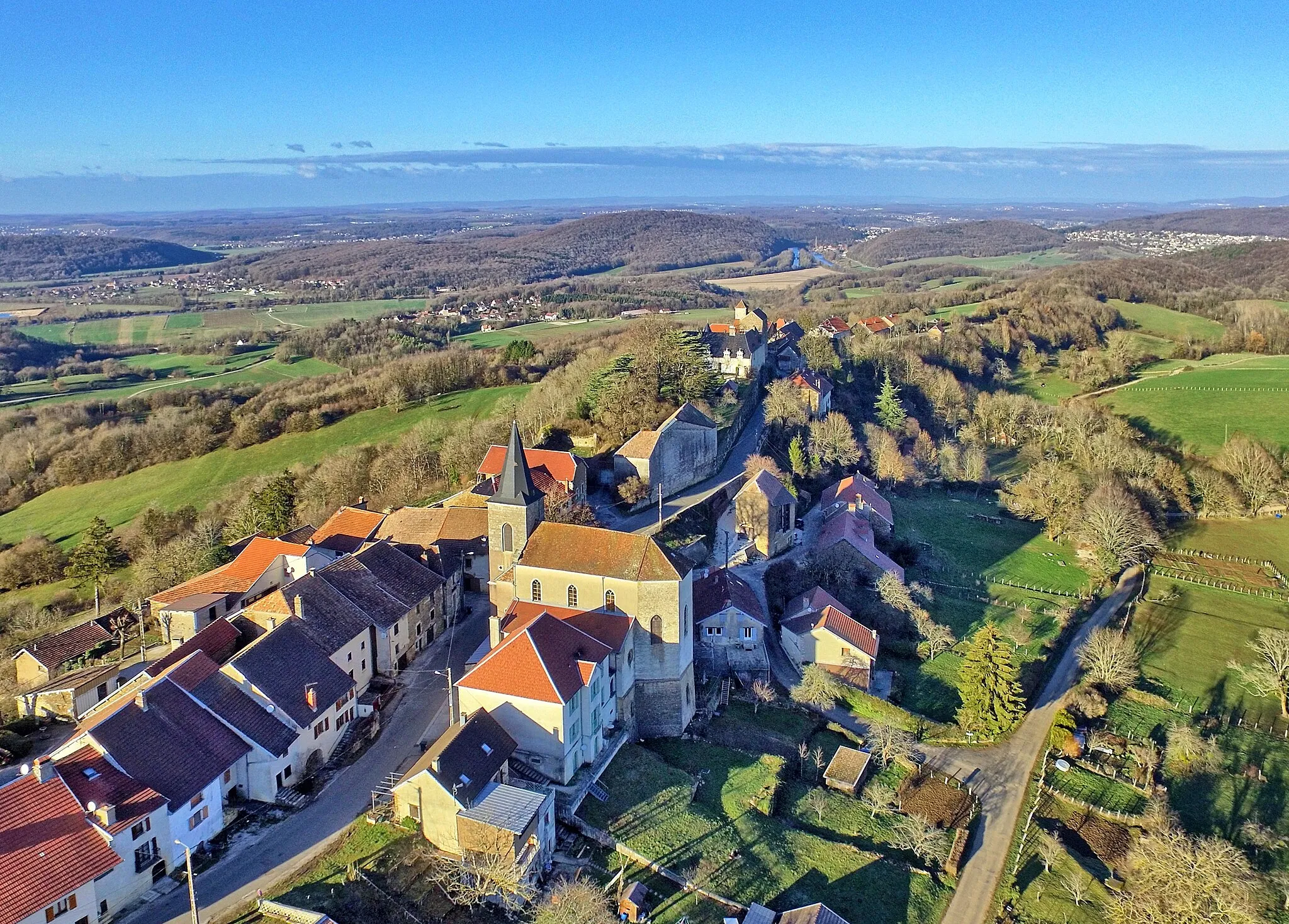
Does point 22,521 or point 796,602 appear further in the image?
point 22,521

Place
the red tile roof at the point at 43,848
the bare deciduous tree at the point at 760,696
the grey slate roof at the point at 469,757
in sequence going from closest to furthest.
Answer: the red tile roof at the point at 43,848 < the grey slate roof at the point at 469,757 < the bare deciduous tree at the point at 760,696

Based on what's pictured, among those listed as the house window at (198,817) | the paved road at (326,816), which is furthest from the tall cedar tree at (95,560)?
the house window at (198,817)

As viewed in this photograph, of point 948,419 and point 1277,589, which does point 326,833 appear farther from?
point 948,419

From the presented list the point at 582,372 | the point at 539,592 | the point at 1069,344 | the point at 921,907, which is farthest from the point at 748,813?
the point at 1069,344

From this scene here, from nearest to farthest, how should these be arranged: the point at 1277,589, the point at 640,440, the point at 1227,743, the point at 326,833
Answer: the point at 326,833 → the point at 1227,743 → the point at 640,440 → the point at 1277,589

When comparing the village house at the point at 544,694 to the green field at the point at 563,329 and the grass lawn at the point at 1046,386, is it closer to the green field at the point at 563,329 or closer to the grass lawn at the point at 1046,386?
the green field at the point at 563,329

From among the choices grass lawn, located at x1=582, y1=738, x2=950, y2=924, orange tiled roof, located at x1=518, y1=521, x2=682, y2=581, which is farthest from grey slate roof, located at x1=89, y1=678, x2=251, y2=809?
orange tiled roof, located at x1=518, y1=521, x2=682, y2=581
